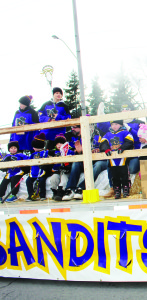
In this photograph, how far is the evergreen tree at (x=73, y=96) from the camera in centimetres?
3647

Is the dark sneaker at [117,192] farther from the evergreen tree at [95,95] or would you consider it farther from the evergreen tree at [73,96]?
the evergreen tree at [95,95]

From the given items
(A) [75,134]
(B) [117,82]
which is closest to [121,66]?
(B) [117,82]

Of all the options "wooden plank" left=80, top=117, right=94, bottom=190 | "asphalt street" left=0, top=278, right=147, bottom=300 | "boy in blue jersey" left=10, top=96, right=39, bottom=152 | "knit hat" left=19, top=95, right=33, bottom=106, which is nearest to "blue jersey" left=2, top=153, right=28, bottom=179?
"boy in blue jersey" left=10, top=96, right=39, bottom=152

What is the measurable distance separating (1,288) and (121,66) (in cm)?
5691

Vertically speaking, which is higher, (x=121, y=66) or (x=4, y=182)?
(x=121, y=66)

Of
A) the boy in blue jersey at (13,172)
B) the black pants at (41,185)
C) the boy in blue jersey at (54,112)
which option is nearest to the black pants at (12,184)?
the boy in blue jersey at (13,172)

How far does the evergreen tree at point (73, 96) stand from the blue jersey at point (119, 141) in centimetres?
3032

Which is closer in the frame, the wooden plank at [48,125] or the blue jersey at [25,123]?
the wooden plank at [48,125]

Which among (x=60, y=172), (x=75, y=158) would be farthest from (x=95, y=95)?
(x=75, y=158)

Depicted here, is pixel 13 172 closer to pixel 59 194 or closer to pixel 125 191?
pixel 59 194

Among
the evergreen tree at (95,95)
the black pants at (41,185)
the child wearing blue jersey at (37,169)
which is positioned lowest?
the black pants at (41,185)

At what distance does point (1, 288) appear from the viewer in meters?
4.08

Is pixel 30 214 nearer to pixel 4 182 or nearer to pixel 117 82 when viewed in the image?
pixel 4 182

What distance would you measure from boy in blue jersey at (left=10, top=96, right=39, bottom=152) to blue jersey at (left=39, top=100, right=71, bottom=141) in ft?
0.49
